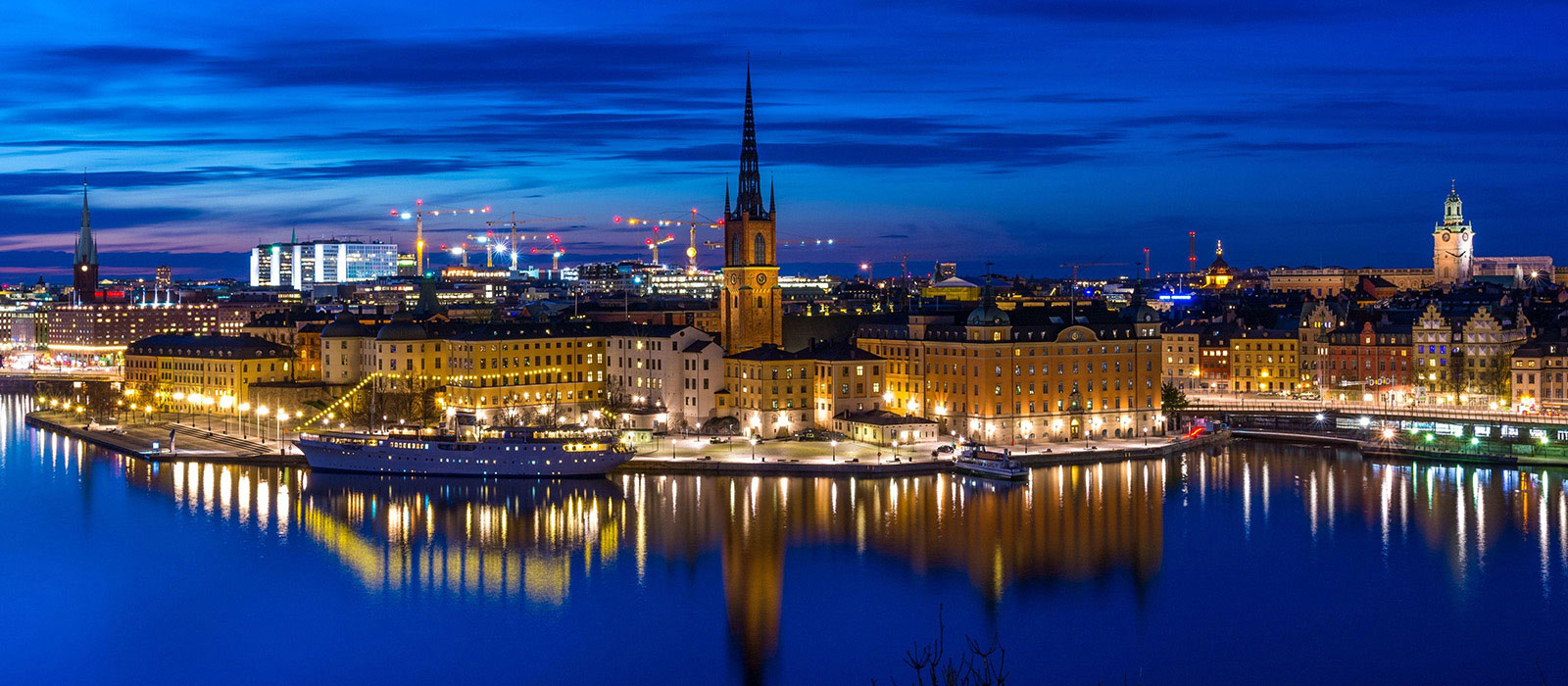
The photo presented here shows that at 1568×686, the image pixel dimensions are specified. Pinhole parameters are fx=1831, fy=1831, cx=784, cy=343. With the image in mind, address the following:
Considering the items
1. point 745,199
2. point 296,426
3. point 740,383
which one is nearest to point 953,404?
point 740,383

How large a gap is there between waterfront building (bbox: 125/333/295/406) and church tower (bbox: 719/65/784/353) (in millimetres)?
12928

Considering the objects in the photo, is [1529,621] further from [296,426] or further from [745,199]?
[296,426]

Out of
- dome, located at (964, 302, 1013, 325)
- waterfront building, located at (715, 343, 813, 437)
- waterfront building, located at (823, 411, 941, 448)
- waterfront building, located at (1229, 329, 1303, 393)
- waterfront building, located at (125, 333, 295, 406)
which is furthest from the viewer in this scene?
waterfront building, located at (1229, 329, 1303, 393)

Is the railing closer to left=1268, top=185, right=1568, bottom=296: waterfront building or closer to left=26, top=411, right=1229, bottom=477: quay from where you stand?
left=26, top=411, right=1229, bottom=477: quay

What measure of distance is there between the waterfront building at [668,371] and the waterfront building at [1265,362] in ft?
55.7

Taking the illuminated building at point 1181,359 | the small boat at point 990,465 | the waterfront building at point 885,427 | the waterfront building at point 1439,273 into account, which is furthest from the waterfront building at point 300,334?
the waterfront building at point 1439,273

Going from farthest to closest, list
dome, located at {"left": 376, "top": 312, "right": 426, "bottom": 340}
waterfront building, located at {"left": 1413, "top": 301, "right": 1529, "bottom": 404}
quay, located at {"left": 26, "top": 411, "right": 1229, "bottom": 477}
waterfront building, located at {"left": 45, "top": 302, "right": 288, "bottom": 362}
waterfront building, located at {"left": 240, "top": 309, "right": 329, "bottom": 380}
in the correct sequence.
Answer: waterfront building, located at {"left": 45, "top": 302, "right": 288, "bottom": 362}
waterfront building, located at {"left": 240, "top": 309, "right": 329, "bottom": 380}
waterfront building, located at {"left": 1413, "top": 301, "right": 1529, "bottom": 404}
dome, located at {"left": 376, "top": 312, "right": 426, "bottom": 340}
quay, located at {"left": 26, "top": 411, "right": 1229, "bottom": 477}

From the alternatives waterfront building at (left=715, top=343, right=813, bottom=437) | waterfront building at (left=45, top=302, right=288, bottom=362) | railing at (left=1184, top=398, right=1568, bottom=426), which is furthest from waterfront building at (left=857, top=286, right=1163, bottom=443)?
waterfront building at (left=45, top=302, right=288, bottom=362)

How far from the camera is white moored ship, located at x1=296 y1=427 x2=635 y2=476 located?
3541 centimetres

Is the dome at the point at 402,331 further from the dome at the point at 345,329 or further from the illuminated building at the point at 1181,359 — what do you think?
the illuminated building at the point at 1181,359

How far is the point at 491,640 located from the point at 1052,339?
2031cm

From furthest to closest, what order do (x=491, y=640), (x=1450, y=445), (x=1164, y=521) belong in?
(x=1450, y=445) → (x=1164, y=521) → (x=491, y=640)

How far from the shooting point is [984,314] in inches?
1560

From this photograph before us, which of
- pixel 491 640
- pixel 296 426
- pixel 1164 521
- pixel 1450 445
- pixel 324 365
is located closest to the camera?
pixel 491 640
